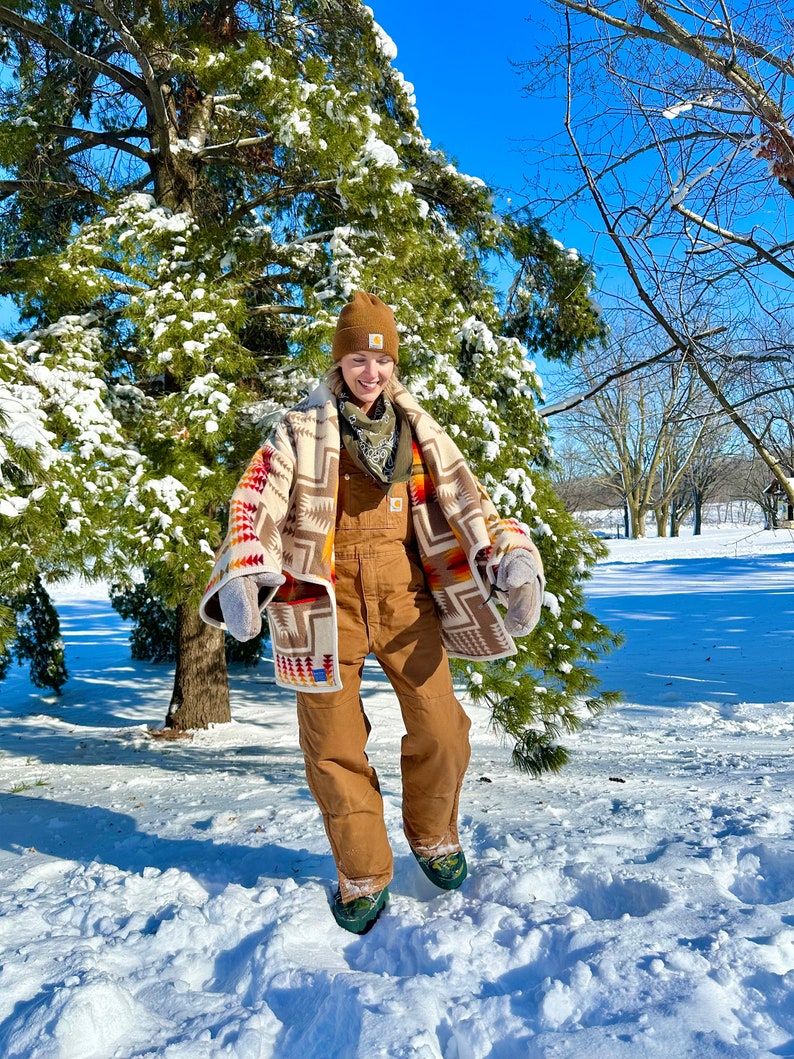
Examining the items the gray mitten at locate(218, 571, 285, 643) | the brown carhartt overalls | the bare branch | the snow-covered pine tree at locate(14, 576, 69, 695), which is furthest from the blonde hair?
the snow-covered pine tree at locate(14, 576, 69, 695)

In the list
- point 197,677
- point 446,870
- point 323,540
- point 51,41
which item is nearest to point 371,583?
point 323,540

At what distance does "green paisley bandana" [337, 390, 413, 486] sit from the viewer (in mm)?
2297

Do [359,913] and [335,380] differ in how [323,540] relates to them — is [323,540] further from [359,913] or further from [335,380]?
[359,913]

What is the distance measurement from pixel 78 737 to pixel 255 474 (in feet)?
17.4

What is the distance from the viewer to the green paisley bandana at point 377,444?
90.4 inches

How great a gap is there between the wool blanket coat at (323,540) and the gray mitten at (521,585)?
0.04 m

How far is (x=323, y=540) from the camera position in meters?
2.26

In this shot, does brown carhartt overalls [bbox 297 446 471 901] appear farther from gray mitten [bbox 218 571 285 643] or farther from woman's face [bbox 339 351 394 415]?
gray mitten [bbox 218 571 285 643]

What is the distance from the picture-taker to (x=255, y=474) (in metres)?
2.30

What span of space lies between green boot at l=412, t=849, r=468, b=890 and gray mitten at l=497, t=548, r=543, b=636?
2.40ft

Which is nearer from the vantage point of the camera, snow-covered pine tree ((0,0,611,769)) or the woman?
the woman

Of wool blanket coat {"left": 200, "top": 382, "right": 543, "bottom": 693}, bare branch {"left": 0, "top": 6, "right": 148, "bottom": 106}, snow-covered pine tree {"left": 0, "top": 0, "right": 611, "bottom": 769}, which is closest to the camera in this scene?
wool blanket coat {"left": 200, "top": 382, "right": 543, "bottom": 693}

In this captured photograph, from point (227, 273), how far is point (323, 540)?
3446 millimetres

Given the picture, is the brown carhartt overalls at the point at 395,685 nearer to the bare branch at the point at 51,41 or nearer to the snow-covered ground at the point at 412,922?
the snow-covered ground at the point at 412,922
